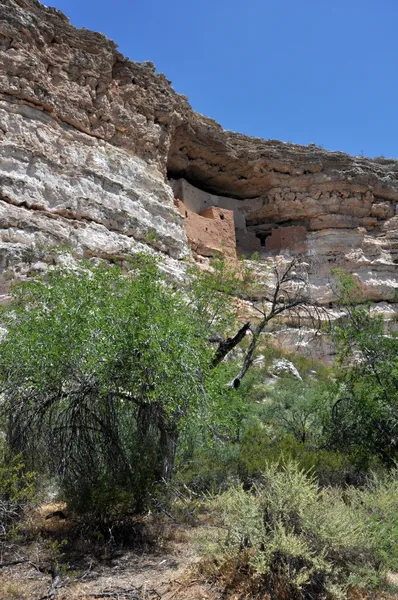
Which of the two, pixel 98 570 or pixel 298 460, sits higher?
pixel 298 460

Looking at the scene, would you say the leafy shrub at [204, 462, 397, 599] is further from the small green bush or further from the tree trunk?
the small green bush

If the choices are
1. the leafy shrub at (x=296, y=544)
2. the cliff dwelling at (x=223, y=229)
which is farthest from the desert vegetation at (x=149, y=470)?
the cliff dwelling at (x=223, y=229)

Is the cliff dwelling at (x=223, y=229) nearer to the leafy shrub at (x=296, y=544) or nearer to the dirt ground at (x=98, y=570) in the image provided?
the dirt ground at (x=98, y=570)

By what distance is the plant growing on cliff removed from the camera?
478cm

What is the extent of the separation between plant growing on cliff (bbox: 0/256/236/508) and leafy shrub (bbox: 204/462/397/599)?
1063 millimetres

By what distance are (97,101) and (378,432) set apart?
36.5 feet

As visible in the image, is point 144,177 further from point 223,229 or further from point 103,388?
point 103,388

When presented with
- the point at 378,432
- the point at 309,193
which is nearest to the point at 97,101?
the point at 309,193

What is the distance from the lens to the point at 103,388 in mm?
4594

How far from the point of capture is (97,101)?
1431cm

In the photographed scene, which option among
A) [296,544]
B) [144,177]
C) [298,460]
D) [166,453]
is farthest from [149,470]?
[144,177]

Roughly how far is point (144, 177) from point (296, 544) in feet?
39.9

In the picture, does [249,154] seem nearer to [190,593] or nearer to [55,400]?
[55,400]

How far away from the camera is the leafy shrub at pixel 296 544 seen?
3.62m
